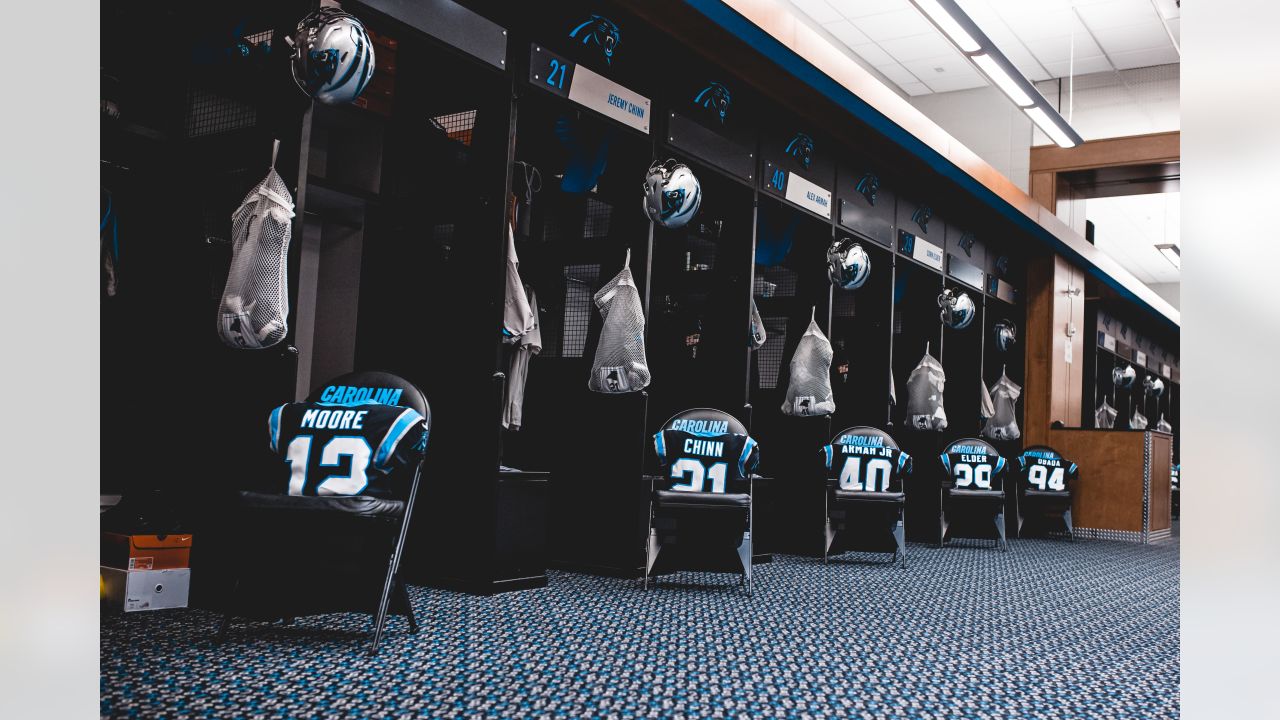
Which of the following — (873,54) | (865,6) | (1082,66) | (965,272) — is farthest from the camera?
(1082,66)

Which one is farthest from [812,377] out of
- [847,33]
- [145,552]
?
[847,33]

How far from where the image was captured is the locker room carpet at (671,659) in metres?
2.17

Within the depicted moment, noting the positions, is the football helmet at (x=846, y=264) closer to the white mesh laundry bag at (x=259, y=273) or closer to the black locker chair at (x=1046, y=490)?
the black locker chair at (x=1046, y=490)

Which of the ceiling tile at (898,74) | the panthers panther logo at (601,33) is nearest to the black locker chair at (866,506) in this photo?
the panthers panther logo at (601,33)

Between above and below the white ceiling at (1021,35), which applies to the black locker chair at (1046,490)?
below

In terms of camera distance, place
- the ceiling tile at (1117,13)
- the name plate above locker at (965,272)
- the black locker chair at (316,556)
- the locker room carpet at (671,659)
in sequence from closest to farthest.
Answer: the locker room carpet at (671,659), the black locker chair at (316,556), the name plate above locker at (965,272), the ceiling tile at (1117,13)

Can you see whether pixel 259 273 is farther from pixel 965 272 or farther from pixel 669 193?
pixel 965 272

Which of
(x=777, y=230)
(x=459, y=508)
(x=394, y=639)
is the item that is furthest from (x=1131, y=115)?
(x=394, y=639)

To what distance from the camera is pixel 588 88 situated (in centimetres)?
429

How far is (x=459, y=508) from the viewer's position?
151 inches

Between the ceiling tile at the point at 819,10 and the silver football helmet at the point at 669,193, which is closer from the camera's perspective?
the silver football helmet at the point at 669,193

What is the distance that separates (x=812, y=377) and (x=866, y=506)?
83cm
